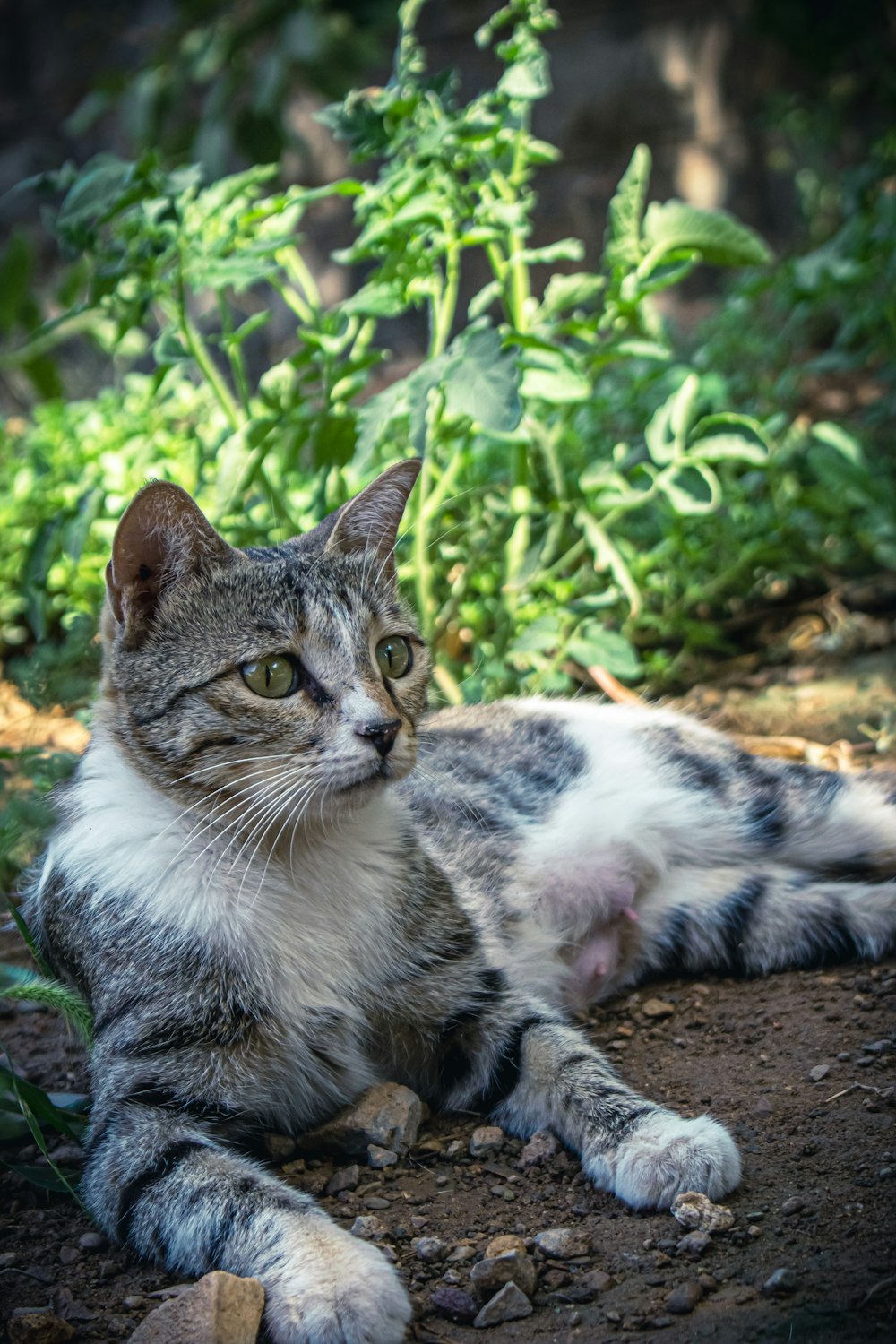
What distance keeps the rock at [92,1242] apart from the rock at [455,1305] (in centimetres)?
63

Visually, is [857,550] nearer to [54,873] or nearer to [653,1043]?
[653,1043]

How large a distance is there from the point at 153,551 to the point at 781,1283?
5.49ft

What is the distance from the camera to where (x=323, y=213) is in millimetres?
8070

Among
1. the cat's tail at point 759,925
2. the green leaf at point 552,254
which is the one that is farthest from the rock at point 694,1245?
the green leaf at point 552,254

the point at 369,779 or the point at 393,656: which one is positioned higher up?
the point at 393,656

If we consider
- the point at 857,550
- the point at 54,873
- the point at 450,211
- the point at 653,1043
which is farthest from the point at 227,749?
the point at 857,550

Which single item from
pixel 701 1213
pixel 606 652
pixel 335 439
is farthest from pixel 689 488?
pixel 701 1213

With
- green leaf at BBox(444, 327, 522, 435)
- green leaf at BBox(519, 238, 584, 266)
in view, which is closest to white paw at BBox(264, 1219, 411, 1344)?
green leaf at BBox(444, 327, 522, 435)

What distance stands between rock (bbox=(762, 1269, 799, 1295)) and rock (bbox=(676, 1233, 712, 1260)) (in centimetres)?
16

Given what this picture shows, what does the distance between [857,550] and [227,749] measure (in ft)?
11.3

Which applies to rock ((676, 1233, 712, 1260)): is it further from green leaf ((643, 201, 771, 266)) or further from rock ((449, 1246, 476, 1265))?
green leaf ((643, 201, 771, 266))

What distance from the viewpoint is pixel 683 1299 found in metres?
1.80

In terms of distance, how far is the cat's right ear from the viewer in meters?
2.37

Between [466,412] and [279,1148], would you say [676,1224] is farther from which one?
[466,412]
